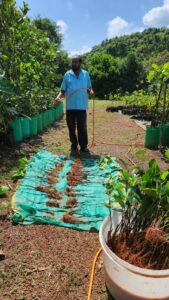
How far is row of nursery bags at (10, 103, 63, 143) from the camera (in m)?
5.59

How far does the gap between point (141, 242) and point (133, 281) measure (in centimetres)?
27

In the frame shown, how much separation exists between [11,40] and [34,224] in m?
4.37

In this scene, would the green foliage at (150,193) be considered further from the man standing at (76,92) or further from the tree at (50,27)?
the tree at (50,27)

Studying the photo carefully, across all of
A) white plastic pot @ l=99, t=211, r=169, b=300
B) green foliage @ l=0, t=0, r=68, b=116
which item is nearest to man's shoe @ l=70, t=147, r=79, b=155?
green foliage @ l=0, t=0, r=68, b=116

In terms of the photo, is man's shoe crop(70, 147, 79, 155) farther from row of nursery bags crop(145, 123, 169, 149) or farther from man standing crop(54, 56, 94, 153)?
row of nursery bags crop(145, 123, 169, 149)

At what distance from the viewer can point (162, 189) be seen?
1.86m

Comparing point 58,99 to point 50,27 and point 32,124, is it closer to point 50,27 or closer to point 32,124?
point 32,124

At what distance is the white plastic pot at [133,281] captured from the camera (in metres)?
1.68

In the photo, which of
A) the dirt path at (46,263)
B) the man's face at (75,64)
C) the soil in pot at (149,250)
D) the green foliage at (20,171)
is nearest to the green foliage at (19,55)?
the man's face at (75,64)

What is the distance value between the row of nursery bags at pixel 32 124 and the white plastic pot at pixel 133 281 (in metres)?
4.04

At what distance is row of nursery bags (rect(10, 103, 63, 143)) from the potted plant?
3.86 m

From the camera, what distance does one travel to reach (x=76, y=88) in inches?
188

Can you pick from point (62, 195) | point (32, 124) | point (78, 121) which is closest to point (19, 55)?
point (32, 124)

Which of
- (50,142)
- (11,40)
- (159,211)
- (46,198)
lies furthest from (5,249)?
(11,40)
